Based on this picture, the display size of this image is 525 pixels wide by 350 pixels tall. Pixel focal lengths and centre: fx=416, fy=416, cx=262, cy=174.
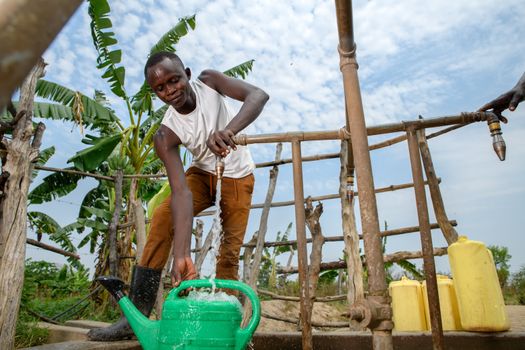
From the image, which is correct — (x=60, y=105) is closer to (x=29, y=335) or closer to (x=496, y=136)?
(x=29, y=335)

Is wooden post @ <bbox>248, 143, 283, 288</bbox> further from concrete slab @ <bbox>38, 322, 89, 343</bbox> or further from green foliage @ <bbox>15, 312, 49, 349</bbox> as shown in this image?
green foliage @ <bbox>15, 312, 49, 349</bbox>

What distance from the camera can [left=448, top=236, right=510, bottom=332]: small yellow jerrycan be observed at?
6.02 feet

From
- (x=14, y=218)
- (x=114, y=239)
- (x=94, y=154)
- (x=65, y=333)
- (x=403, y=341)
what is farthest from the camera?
(x=94, y=154)

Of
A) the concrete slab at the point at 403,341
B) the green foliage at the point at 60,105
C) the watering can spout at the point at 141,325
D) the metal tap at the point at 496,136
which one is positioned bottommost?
the concrete slab at the point at 403,341

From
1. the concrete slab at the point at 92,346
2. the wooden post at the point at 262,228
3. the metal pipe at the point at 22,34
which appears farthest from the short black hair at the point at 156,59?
the wooden post at the point at 262,228

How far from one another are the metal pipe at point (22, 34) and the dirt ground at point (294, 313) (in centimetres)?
624

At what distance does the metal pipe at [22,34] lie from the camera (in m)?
0.21

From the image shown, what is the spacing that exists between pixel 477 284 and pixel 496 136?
2.26 ft

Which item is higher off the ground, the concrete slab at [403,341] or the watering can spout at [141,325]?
the watering can spout at [141,325]

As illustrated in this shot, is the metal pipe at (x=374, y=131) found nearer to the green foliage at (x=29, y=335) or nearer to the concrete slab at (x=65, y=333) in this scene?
the concrete slab at (x=65, y=333)

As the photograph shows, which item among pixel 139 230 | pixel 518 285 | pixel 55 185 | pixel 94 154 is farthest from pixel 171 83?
pixel 518 285

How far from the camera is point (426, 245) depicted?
5.19 feet

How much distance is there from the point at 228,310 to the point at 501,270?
13982 millimetres

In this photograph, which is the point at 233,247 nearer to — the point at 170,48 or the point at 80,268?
the point at 170,48
